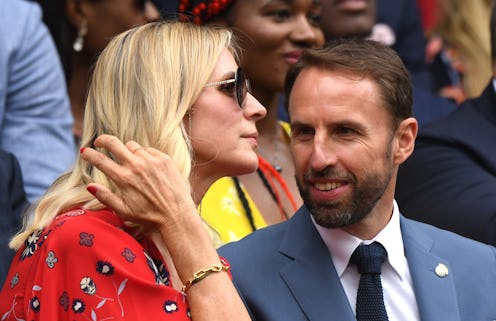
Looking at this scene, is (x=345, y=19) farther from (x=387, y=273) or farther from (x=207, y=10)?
(x=387, y=273)

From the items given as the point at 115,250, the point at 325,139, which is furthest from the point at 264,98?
the point at 115,250

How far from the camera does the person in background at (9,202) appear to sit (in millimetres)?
4035

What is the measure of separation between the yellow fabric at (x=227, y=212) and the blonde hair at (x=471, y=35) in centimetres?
294

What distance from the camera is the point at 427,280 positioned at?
3.83m

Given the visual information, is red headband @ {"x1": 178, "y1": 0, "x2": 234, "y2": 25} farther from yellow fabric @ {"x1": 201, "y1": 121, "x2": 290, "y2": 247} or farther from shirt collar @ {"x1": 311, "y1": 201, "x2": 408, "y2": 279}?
shirt collar @ {"x1": 311, "y1": 201, "x2": 408, "y2": 279}

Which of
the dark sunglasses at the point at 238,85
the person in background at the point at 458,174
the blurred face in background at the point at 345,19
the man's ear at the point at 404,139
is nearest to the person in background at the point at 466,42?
the blurred face in background at the point at 345,19

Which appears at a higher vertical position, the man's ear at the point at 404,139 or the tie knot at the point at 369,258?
the man's ear at the point at 404,139

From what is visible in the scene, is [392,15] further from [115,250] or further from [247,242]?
[115,250]

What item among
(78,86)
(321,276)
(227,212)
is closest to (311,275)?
(321,276)

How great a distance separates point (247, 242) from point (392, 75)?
76 cm

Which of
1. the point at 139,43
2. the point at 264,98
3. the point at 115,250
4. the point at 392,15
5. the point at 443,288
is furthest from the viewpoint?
the point at 392,15

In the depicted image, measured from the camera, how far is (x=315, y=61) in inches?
159

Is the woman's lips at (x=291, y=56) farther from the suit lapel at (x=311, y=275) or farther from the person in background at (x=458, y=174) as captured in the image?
the suit lapel at (x=311, y=275)

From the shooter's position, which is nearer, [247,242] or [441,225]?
[247,242]
